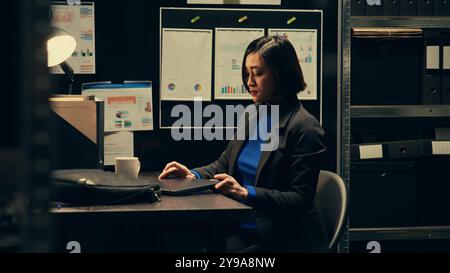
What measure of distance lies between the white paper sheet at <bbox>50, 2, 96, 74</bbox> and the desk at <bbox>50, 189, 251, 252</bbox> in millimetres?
1029

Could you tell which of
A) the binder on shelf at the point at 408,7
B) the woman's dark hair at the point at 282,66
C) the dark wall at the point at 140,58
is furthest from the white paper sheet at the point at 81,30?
the binder on shelf at the point at 408,7

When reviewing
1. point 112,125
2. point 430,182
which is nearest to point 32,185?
point 112,125

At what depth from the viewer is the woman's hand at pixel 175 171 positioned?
2232 millimetres

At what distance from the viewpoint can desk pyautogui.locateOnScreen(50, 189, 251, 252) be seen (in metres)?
1.61

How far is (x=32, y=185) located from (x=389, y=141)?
9.36 feet

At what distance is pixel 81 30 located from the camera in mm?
2998

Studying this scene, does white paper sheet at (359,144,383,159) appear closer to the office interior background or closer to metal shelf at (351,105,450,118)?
the office interior background

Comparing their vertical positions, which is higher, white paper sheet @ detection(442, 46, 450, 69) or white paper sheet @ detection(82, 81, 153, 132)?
white paper sheet @ detection(442, 46, 450, 69)

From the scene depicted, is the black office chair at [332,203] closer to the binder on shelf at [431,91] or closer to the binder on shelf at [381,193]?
the binder on shelf at [381,193]

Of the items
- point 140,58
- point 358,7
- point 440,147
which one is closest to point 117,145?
point 140,58

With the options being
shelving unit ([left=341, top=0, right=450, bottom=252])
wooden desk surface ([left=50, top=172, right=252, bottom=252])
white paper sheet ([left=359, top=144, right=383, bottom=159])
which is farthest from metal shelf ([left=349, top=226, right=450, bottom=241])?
wooden desk surface ([left=50, top=172, right=252, bottom=252])

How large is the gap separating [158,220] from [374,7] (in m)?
1.79

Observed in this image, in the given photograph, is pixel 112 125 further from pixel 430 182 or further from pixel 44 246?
pixel 44 246

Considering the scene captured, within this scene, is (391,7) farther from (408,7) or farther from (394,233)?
(394,233)
